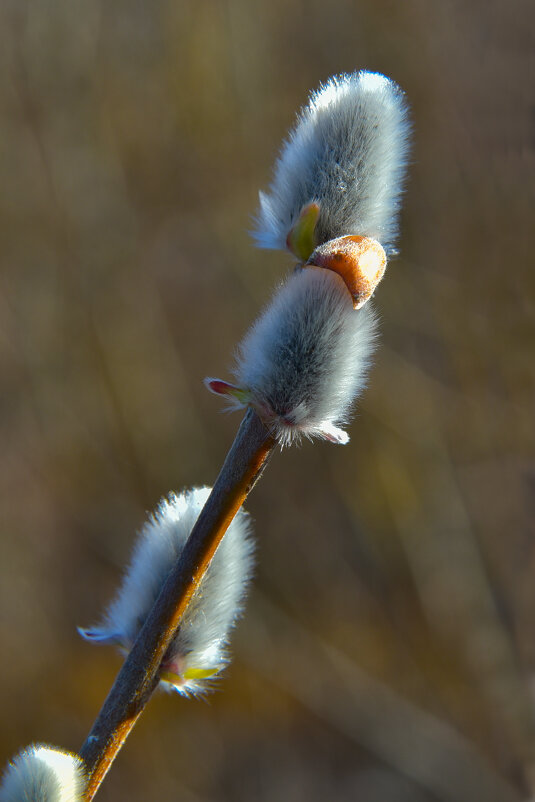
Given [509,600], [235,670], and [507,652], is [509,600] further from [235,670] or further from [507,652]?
[235,670]

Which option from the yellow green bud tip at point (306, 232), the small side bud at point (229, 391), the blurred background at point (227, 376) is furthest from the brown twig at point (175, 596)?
the blurred background at point (227, 376)

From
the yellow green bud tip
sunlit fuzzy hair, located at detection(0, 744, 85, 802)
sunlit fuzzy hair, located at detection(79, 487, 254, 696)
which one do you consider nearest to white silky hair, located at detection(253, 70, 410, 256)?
the yellow green bud tip

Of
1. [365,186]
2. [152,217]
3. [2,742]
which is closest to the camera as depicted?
[365,186]

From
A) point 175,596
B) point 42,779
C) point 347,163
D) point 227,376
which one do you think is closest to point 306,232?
point 347,163

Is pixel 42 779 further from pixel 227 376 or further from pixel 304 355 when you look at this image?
pixel 227 376

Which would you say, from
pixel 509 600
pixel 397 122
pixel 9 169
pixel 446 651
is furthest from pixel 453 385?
pixel 397 122

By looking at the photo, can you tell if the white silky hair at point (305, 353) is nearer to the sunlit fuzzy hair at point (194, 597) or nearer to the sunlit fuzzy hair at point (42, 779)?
the sunlit fuzzy hair at point (194, 597)
